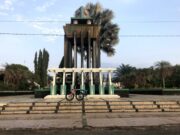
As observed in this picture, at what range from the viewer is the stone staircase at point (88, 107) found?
64.7 feet

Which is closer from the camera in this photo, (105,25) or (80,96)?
(80,96)

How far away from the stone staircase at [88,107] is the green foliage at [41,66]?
4765 centimetres

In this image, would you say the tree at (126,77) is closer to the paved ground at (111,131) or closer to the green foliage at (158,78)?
the green foliage at (158,78)

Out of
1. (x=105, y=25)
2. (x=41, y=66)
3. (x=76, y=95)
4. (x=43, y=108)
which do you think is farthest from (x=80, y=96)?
(x=41, y=66)

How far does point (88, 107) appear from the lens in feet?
67.0

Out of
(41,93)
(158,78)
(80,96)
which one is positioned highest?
(158,78)

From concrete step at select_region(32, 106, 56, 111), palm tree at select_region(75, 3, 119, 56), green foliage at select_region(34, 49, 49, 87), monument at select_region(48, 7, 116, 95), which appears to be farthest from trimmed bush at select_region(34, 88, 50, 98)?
green foliage at select_region(34, 49, 49, 87)

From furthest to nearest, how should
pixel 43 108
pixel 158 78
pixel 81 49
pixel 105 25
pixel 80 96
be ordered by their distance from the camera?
pixel 158 78 < pixel 105 25 < pixel 81 49 < pixel 80 96 < pixel 43 108

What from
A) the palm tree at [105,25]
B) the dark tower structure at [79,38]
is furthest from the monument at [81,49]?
the palm tree at [105,25]

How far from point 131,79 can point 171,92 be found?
3919 centimetres

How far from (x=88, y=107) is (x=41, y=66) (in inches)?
1943

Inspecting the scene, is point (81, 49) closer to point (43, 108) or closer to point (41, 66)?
point (43, 108)

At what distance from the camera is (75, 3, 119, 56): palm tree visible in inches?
2312

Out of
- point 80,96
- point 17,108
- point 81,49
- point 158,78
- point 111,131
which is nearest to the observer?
point 111,131
